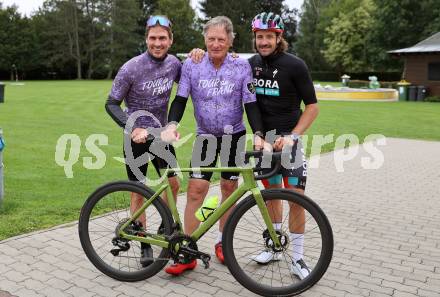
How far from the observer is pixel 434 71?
32875mm

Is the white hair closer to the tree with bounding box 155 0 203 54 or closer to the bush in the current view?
the bush

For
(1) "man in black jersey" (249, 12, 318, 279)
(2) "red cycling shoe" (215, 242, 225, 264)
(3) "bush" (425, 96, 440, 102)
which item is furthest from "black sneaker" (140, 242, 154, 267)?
(3) "bush" (425, 96, 440, 102)

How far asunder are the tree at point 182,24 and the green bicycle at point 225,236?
7117cm

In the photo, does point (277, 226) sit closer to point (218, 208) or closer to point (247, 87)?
point (218, 208)

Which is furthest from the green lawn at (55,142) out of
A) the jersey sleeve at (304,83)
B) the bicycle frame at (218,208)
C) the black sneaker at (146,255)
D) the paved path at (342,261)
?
the jersey sleeve at (304,83)

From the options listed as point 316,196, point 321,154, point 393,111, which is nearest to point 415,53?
point 393,111

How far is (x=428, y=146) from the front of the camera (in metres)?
12.8

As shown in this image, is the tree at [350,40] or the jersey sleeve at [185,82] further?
the tree at [350,40]

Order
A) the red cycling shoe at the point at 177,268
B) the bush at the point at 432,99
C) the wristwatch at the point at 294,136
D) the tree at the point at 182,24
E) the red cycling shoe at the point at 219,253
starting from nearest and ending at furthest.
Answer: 1. the wristwatch at the point at 294,136
2. the red cycling shoe at the point at 177,268
3. the red cycling shoe at the point at 219,253
4. the bush at the point at 432,99
5. the tree at the point at 182,24

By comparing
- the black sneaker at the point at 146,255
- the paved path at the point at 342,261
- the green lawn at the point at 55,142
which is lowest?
the green lawn at the point at 55,142

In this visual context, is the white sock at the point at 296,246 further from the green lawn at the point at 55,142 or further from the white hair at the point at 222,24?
the green lawn at the point at 55,142

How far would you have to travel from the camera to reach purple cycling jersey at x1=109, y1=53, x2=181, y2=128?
4.14m

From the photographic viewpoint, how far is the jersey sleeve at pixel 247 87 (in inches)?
159

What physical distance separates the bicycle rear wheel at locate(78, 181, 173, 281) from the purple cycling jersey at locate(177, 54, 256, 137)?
2.74 feet
